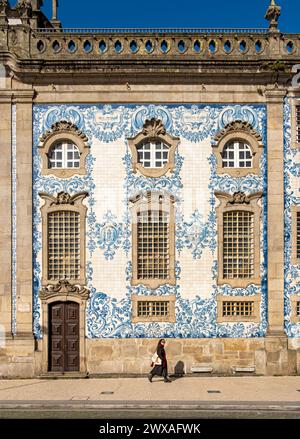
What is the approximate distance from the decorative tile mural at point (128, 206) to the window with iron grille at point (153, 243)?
13.9 inches

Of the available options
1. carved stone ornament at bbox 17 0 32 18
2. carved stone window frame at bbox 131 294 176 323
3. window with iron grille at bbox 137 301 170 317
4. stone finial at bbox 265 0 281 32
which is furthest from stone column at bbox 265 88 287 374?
carved stone ornament at bbox 17 0 32 18

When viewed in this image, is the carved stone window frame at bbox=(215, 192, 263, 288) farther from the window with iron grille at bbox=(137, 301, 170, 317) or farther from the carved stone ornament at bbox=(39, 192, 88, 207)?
the carved stone ornament at bbox=(39, 192, 88, 207)

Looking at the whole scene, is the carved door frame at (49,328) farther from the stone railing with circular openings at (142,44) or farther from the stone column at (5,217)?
the stone railing with circular openings at (142,44)

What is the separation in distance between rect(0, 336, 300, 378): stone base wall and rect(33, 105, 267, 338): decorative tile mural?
31 centimetres

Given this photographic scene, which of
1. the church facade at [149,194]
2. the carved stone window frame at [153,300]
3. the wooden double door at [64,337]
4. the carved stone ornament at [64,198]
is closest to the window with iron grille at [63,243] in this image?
the church facade at [149,194]

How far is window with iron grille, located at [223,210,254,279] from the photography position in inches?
654

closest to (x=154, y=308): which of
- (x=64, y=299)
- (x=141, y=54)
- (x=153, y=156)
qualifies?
(x=64, y=299)

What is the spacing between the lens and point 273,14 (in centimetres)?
1689

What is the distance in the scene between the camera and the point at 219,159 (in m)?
16.6

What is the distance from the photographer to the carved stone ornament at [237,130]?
654 inches

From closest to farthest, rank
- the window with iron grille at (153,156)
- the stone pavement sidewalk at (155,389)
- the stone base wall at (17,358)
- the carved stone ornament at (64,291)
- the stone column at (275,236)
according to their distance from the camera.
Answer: the stone pavement sidewalk at (155,389), the stone base wall at (17,358), the stone column at (275,236), the carved stone ornament at (64,291), the window with iron grille at (153,156)

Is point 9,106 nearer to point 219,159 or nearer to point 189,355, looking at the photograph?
point 219,159
